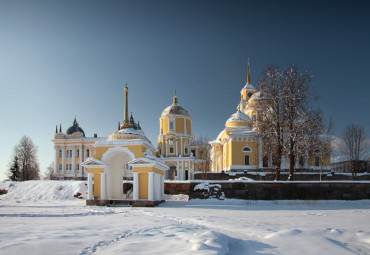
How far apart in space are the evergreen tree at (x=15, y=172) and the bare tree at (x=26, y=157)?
51 cm

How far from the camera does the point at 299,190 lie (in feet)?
82.3

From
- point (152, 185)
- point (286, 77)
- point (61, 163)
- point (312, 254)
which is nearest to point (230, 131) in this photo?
point (286, 77)

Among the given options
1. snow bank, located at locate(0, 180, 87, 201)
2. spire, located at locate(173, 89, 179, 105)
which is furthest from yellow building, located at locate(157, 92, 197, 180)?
snow bank, located at locate(0, 180, 87, 201)

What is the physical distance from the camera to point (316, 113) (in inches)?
1077

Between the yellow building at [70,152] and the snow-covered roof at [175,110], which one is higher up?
the snow-covered roof at [175,110]

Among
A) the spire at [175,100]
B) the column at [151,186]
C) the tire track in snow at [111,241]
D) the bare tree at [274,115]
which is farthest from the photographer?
the spire at [175,100]

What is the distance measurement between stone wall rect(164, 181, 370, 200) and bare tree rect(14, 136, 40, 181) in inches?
1558

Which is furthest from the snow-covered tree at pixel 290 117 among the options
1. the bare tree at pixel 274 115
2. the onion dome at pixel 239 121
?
the onion dome at pixel 239 121

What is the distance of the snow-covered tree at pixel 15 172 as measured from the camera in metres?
50.9

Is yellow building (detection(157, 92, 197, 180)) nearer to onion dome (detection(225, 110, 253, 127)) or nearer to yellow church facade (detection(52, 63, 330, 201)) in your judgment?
yellow church facade (detection(52, 63, 330, 201))

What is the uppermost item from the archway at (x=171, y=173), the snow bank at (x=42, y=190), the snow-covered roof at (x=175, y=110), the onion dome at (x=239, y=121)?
the snow-covered roof at (x=175, y=110)

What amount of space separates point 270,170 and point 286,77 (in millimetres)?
14822

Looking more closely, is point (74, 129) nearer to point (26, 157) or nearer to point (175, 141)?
point (26, 157)

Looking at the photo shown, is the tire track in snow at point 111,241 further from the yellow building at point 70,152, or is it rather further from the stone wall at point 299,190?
the yellow building at point 70,152
